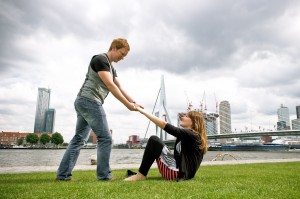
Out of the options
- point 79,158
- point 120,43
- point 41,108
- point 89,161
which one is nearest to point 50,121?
point 41,108

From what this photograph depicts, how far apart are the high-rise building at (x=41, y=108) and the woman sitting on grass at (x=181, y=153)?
601 feet

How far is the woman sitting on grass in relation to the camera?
346 cm

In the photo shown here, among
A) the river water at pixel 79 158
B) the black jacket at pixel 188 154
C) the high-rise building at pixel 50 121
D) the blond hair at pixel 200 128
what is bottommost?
the river water at pixel 79 158

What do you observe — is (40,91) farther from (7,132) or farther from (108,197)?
(108,197)

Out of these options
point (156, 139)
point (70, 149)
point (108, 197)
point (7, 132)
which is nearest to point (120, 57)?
point (156, 139)

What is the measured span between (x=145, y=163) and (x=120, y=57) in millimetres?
1629

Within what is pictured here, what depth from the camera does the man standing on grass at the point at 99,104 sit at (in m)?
3.51

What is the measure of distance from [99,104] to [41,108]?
18777 centimetres

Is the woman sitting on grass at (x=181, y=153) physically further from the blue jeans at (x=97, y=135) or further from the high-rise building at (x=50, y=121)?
the high-rise building at (x=50, y=121)

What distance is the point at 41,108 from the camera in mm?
174875

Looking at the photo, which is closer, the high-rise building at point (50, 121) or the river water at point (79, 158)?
the river water at point (79, 158)

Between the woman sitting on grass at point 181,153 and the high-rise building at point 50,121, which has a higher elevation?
the high-rise building at point 50,121

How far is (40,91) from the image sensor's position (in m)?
176

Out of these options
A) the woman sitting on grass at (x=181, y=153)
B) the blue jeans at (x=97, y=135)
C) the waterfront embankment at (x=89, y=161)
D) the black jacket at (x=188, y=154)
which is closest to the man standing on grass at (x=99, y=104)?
the blue jeans at (x=97, y=135)
